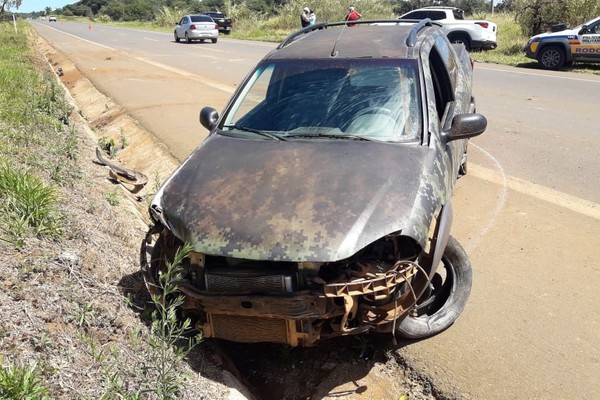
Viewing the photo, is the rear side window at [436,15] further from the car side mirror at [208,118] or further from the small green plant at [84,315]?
the small green plant at [84,315]

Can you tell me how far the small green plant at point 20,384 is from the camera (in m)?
2.34

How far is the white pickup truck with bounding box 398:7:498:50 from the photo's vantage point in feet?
64.2

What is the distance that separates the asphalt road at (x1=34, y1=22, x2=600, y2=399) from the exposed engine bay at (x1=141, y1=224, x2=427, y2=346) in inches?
25.9

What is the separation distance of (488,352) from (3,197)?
372 centimetres

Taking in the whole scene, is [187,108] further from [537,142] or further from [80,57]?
[80,57]

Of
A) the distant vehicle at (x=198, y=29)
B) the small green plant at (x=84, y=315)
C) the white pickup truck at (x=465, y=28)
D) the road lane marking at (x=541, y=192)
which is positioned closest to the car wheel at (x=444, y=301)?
the small green plant at (x=84, y=315)

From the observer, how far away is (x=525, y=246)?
4598 millimetres

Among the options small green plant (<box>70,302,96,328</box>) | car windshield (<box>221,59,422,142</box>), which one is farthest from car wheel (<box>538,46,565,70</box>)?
small green plant (<box>70,302,96,328</box>)

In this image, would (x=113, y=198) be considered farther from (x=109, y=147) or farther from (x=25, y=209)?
(x=109, y=147)

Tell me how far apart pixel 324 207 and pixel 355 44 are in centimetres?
201

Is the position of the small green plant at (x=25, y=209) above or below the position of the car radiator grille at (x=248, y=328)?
above

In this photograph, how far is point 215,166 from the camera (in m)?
3.60

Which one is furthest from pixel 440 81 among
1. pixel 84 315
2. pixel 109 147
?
pixel 109 147

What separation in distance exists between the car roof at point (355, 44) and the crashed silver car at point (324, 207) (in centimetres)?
2
